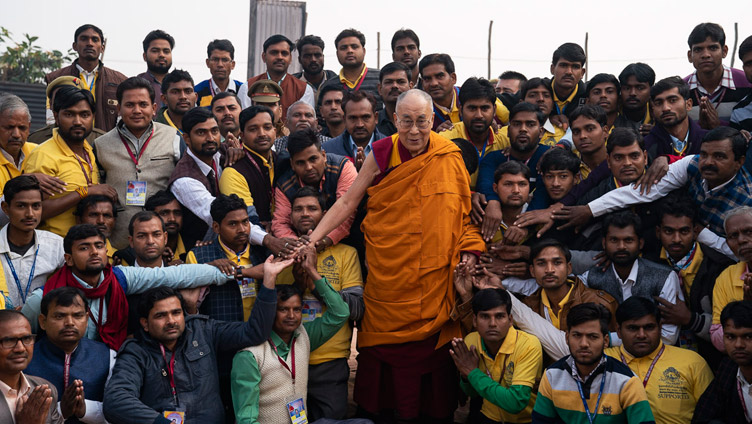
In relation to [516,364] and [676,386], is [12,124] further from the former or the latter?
[676,386]

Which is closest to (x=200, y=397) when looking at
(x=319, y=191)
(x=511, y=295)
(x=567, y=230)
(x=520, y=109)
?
(x=319, y=191)

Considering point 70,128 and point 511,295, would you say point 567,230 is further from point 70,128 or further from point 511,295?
point 70,128

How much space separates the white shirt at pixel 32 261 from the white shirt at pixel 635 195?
3.64m

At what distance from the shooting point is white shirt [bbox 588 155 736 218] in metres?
5.11

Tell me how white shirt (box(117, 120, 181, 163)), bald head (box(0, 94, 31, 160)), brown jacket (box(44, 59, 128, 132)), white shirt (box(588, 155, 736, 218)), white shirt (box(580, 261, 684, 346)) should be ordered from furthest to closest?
brown jacket (box(44, 59, 128, 132)), white shirt (box(117, 120, 181, 163)), bald head (box(0, 94, 31, 160)), white shirt (box(588, 155, 736, 218)), white shirt (box(580, 261, 684, 346))

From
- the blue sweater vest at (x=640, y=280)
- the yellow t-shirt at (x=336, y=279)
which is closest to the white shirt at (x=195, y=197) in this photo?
the yellow t-shirt at (x=336, y=279)

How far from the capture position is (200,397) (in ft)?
14.8

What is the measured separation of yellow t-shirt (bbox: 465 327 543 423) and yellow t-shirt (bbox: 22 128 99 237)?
303 cm

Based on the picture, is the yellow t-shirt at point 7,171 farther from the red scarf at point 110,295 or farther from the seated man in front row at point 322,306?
the seated man in front row at point 322,306

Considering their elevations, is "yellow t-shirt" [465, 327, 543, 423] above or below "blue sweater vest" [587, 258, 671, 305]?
below

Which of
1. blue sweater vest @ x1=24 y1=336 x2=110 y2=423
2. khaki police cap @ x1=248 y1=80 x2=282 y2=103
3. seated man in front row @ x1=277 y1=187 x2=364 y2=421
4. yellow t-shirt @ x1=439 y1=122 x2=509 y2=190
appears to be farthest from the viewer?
khaki police cap @ x1=248 y1=80 x2=282 y2=103

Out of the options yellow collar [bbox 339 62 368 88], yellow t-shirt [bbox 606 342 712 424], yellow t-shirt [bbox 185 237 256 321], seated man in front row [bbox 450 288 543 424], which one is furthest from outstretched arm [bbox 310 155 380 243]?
yellow collar [bbox 339 62 368 88]

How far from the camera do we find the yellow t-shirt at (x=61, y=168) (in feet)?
17.1

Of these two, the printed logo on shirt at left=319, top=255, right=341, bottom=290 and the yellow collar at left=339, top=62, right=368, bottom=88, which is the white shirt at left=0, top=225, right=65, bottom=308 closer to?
the printed logo on shirt at left=319, top=255, right=341, bottom=290
